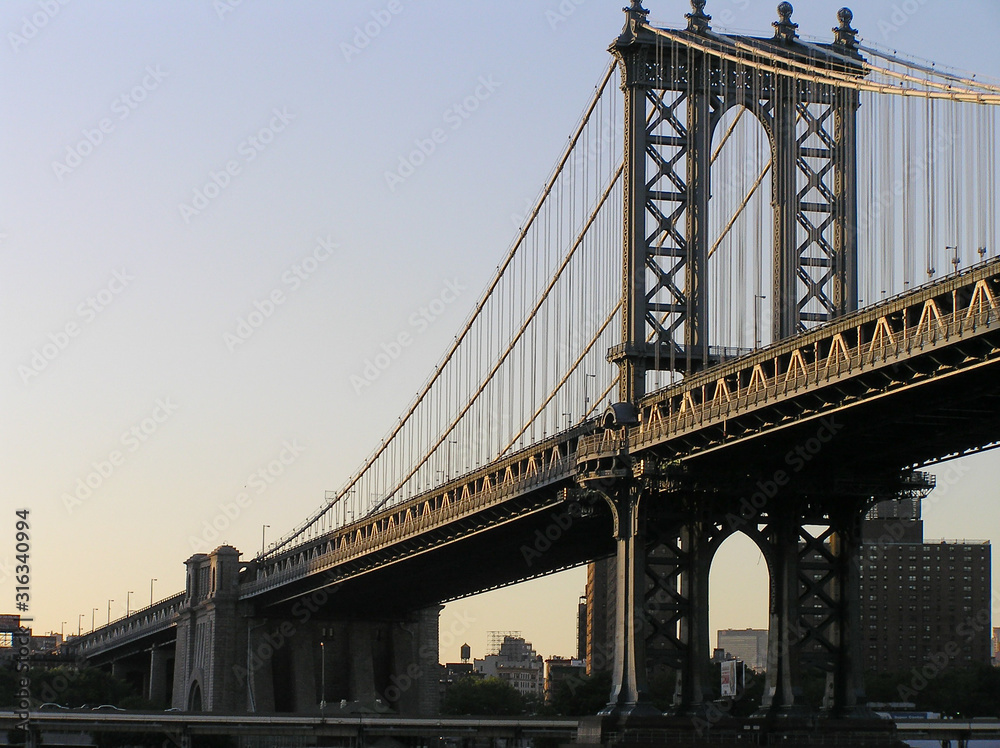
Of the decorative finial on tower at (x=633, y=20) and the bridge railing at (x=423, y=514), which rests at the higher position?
the decorative finial on tower at (x=633, y=20)

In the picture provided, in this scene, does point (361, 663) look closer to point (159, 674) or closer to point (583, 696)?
point (583, 696)

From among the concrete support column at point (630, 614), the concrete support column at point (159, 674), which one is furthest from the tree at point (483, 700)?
the concrete support column at point (630, 614)

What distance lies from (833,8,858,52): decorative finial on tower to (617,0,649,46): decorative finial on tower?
726cm

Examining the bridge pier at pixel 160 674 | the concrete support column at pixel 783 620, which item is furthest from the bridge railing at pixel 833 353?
the bridge pier at pixel 160 674

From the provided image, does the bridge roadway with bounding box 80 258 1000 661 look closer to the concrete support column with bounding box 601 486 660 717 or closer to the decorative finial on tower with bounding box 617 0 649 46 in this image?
the concrete support column with bounding box 601 486 660 717

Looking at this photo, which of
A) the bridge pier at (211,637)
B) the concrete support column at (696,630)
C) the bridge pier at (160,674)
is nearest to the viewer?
the concrete support column at (696,630)

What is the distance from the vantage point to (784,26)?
218 ft

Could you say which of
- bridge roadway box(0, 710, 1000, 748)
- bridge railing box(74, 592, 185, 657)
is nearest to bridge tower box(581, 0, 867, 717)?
bridge roadway box(0, 710, 1000, 748)

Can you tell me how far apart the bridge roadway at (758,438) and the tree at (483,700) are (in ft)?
187

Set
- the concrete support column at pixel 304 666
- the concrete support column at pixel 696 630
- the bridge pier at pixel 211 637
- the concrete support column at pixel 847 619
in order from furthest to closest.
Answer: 1. the concrete support column at pixel 304 666
2. the bridge pier at pixel 211 637
3. the concrete support column at pixel 696 630
4. the concrete support column at pixel 847 619

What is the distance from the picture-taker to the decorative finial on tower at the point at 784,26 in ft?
218

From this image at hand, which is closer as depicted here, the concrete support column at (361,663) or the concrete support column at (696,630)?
the concrete support column at (696,630)

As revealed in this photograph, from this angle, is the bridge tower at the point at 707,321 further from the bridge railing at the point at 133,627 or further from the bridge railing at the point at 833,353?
the bridge railing at the point at 133,627

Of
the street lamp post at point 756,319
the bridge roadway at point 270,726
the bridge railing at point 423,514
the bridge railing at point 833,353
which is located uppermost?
the street lamp post at point 756,319
